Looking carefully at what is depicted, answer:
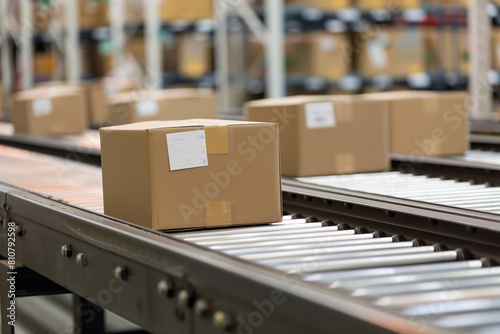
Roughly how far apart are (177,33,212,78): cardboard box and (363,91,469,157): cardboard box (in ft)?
17.3

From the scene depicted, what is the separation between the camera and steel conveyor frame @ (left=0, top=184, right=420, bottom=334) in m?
1.34

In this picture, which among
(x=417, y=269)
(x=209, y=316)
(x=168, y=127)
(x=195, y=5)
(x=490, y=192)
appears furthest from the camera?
(x=195, y=5)

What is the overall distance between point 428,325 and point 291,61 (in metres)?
6.86

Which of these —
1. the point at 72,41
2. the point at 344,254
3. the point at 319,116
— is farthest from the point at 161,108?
the point at 72,41

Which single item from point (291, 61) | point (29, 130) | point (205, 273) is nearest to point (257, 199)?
point (205, 273)

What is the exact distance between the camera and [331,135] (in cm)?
330

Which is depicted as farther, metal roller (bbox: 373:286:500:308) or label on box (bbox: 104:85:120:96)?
label on box (bbox: 104:85:120:96)

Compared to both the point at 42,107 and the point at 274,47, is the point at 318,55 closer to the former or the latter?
the point at 274,47

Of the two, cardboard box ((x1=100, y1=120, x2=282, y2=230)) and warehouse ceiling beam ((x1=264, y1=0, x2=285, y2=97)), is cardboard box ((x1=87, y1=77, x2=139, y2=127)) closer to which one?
warehouse ceiling beam ((x1=264, y1=0, x2=285, y2=97))

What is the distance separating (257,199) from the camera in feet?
→ 7.52

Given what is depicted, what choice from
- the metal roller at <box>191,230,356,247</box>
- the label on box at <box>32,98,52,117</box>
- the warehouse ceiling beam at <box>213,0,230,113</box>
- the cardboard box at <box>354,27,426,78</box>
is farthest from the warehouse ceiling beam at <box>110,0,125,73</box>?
the metal roller at <box>191,230,356,247</box>

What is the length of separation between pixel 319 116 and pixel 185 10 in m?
5.66

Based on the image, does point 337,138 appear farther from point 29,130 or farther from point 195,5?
point 195,5

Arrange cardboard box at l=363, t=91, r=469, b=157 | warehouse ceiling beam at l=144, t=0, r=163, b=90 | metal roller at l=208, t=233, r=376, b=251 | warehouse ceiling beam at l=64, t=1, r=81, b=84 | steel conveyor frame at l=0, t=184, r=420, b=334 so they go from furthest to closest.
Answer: warehouse ceiling beam at l=64, t=1, r=81, b=84
warehouse ceiling beam at l=144, t=0, r=163, b=90
cardboard box at l=363, t=91, r=469, b=157
metal roller at l=208, t=233, r=376, b=251
steel conveyor frame at l=0, t=184, r=420, b=334
